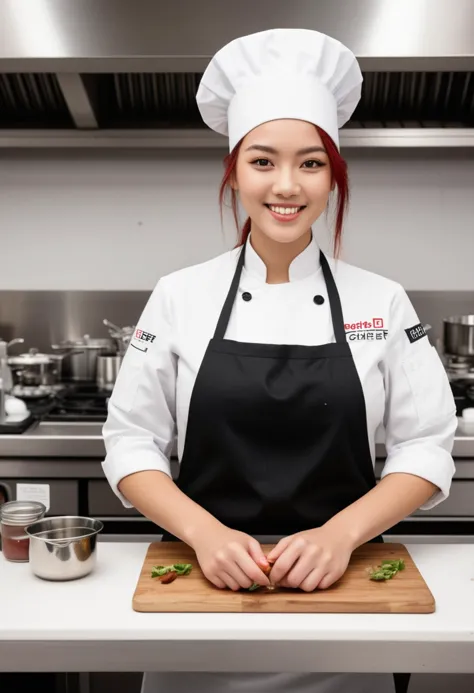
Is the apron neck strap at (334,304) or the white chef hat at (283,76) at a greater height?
the white chef hat at (283,76)

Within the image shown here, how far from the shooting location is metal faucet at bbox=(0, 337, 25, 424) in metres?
2.49

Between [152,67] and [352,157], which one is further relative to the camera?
[352,157]

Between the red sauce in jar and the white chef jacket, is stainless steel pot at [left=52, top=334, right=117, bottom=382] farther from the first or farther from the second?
the red sauce in jar

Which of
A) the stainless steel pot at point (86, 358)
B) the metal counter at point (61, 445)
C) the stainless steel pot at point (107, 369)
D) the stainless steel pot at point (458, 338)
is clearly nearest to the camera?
the metal counter at point (61, 445)

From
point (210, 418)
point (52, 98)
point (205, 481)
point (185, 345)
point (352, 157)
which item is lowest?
point (205, 481)

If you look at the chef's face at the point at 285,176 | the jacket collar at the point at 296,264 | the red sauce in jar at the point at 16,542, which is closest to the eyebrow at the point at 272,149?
the chef's face at the point at 285,176

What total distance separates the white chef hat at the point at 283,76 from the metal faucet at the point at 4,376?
4.41 feet

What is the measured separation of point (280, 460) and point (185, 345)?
0.90ft

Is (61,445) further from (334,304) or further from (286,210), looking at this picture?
(286,210)

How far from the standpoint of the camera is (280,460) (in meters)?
1.46

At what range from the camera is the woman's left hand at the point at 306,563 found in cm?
119

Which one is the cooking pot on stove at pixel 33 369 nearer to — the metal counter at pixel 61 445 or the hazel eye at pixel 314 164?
the metal counter at pixel 61 445

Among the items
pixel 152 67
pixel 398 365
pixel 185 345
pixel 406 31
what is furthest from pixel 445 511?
pixel 152 67

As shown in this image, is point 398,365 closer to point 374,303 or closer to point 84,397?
point 374,303
